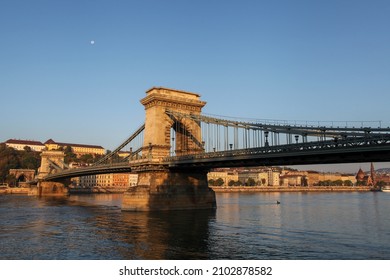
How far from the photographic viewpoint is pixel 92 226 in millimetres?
37812

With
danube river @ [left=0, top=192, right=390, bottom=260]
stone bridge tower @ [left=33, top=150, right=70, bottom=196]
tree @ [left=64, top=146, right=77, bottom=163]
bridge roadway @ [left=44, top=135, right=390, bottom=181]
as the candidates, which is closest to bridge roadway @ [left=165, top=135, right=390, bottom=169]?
bridge roadway @ [left=44, top=135, right=390, bottom=181]

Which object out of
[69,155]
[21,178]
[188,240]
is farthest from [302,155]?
[69,155]

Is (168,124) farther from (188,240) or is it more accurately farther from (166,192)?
(188,240)

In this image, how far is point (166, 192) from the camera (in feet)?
165

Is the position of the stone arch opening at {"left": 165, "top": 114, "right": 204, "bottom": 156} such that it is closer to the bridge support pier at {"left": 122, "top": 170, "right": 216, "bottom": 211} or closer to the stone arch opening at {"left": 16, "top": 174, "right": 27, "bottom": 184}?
the bridge support pier at {"left": 122, "top": 170, "right": 216, "bottom": 211}

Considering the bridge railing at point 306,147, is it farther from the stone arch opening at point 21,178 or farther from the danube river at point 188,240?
the stone arch opening at point 21,178

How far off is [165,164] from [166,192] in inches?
149

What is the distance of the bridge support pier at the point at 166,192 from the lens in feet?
162

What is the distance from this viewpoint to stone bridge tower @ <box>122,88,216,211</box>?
50094 millimetres

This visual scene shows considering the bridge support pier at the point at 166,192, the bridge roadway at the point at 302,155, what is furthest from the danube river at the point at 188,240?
the bridge support pier at the point at 166,192

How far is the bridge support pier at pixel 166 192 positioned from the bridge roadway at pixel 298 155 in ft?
6.45
